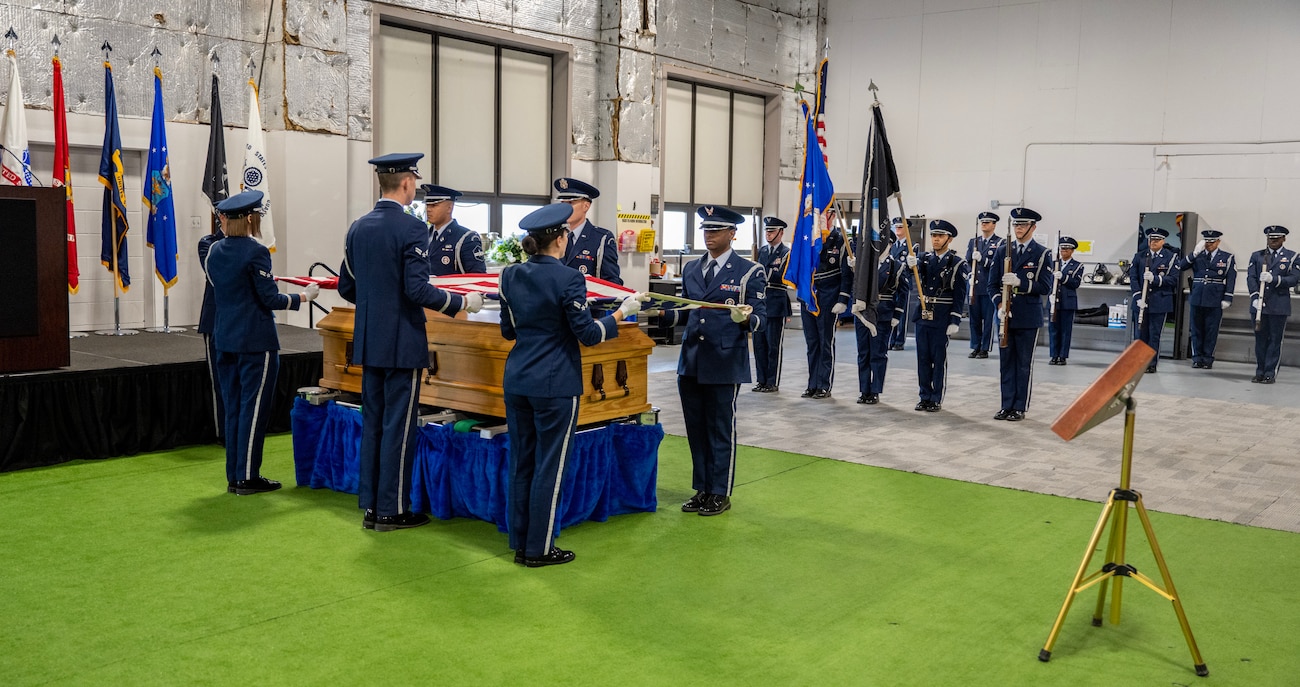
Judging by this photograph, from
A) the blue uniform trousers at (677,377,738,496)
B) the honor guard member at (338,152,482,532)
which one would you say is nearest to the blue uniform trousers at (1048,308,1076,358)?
the blue uniform trousers at (677,377,738,496)

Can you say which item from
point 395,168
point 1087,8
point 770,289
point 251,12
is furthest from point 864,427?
point 1087,8

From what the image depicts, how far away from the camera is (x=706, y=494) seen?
17.9 ft

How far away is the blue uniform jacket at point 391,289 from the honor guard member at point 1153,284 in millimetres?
10307

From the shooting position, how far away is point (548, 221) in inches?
169

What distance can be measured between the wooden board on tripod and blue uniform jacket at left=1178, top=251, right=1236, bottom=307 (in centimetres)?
1043

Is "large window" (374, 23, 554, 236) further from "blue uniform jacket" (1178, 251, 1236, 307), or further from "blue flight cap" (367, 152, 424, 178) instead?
"blue uniform jacket" (1178, 251, 1236, 307)

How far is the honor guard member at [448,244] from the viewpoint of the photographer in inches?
265

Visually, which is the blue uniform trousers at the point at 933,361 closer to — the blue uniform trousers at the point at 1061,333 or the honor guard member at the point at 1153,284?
the blue uniform trousers at the point at 1061,333

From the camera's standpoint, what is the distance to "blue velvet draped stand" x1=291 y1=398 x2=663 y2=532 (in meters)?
4.98

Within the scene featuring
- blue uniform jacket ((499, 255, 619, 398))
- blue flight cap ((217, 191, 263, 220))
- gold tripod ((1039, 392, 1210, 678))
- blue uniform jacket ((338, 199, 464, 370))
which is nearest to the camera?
gold tripod ((1039, 392, 1210, 678))

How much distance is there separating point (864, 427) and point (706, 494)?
302 cm

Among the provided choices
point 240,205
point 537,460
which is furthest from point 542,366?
point 240,205

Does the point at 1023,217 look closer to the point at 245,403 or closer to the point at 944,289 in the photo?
the point at 944,289

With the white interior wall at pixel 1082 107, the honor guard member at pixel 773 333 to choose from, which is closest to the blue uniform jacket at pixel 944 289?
the honor guard member at pixel 773 333
